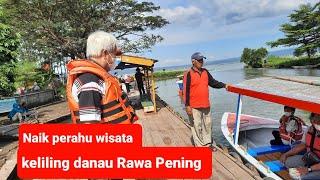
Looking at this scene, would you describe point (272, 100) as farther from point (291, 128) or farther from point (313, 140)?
point (291, 128)

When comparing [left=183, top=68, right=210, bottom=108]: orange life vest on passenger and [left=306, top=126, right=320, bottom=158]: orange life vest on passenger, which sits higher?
[left=183, top=68, right=210, bottom=108]: orange life vest on passenger

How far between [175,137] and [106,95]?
8.79 m

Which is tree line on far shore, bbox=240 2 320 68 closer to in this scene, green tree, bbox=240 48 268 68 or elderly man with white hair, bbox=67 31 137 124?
green tree, bbox=240 48 268 68

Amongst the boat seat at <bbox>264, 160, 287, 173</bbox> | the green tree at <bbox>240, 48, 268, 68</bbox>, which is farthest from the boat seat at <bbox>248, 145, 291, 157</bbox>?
the green tree at <bbox>240, 48, 268, 68</bbox>

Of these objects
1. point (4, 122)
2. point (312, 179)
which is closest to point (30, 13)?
point (4, 122)

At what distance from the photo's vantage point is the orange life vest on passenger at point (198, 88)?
30.1 feet

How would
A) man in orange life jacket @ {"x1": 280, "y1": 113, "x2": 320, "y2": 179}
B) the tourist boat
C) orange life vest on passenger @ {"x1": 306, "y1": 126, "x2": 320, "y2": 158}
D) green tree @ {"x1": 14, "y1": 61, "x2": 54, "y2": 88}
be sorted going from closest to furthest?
the tourist boat, man in orange life jacket @ {"x1": 280, "y1": 113, "x2": 320, "y2": 179}, orange life vest on passenger @ {"x1": 306, "y1": 126, "x2": 320, "y2": 158}, green tree @ {"x1": 14, "y1": 61, "x2": 54, "y2": 88}

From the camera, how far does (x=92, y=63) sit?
11.3ft

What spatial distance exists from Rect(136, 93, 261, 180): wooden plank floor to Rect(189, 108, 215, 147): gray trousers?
43cm

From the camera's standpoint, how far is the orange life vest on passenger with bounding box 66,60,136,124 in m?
3.41

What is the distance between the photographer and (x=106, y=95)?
11.2 feet

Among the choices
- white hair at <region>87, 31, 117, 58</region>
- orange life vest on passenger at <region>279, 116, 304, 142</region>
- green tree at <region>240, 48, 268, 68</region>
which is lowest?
green tree at <region>240, 48, 268, 68</region>

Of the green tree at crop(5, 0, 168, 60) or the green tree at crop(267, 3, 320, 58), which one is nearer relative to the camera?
the green tree at crop(5, 0, 168, 60)

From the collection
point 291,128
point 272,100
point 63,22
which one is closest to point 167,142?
point 291,128
